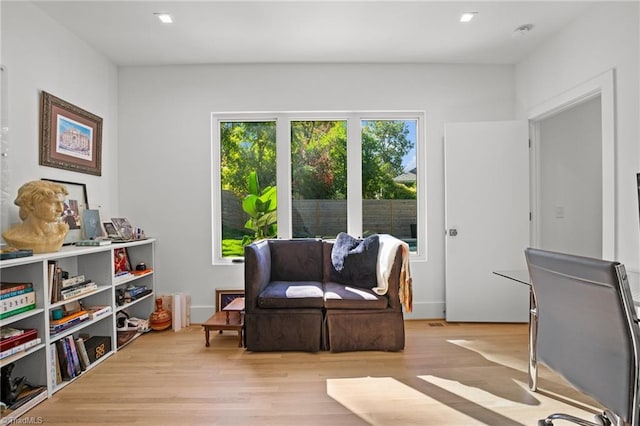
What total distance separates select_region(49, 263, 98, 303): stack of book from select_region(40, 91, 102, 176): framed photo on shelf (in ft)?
2.92

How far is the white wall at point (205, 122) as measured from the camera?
11.8 feet

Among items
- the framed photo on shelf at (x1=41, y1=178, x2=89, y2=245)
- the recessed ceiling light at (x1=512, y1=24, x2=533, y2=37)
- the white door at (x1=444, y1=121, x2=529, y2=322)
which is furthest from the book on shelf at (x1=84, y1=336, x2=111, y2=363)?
the recessed ceiling light at (x1=512, y1=24, x2=533, y2=37)

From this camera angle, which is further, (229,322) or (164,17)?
(229,322)

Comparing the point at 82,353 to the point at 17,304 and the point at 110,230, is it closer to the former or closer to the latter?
the point at 17,304

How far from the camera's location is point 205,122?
362cm

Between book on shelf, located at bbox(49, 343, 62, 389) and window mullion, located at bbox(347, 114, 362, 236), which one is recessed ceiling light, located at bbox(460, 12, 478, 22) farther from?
book on shelf, located at bbox(49, 343, 62, 389)

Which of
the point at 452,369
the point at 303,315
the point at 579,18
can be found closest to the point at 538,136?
the point at 579,18

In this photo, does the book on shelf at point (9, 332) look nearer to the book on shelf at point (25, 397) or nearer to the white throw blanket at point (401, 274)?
the book on shelf at point (25, 397)

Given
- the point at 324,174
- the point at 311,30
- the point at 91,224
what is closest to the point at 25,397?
the point at 91,224

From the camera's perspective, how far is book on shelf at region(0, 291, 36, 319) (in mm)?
1905

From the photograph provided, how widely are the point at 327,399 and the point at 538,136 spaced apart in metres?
3.18

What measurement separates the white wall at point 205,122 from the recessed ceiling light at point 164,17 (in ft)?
2.71

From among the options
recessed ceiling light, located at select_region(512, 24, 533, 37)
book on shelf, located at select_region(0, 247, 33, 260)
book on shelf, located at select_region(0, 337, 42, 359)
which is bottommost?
book on shelf, located at select_region(0, 337, 42, 359)

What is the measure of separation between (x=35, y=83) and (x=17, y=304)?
5.32 feet
